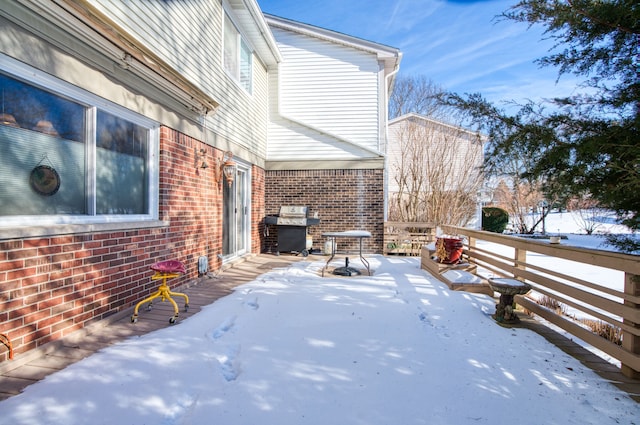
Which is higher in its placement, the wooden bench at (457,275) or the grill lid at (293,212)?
the grill lid at (293,212)

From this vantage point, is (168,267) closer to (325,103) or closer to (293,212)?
(293,212)

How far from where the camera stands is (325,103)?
30.0 feet

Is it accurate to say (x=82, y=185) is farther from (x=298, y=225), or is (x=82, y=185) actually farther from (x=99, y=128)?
(x=298, y=225)

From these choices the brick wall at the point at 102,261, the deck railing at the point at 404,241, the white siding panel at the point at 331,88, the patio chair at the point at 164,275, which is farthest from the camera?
the white siding panel at the point at 331,88

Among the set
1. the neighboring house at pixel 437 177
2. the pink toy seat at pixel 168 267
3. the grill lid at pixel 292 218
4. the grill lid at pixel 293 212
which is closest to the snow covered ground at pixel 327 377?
the pink toy seat at pixel 168 267

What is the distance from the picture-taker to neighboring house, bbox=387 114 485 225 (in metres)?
10.5

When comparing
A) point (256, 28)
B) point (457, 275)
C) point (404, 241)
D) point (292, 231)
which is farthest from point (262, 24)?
point (457, 275)

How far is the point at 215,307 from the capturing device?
386 cm

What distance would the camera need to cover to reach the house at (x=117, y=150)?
8.23 ft

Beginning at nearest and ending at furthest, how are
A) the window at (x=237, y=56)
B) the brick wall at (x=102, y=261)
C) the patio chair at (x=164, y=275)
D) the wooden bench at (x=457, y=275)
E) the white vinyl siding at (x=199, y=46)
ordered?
the brick wall at (x=102, y=261) < the patio chair at (x=164, y=275) < the white vinyl siding at (x=199, y=46) < the wooden bench at (x=457, y=275) < the window at (x=237, y=56)

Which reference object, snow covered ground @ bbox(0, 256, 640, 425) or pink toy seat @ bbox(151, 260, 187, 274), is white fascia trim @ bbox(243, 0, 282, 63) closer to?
pink toy seat @ bbox(151, 260, 187, 274)

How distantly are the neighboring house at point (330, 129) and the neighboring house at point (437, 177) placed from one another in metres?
2.49

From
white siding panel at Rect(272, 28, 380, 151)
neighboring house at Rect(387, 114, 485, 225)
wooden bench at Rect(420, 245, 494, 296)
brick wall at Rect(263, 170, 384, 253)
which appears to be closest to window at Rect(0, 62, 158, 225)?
wooden bench at Rect(420, 245, 494, 296)

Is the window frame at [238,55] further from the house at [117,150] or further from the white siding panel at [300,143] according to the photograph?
the white siding panel at [300,143]
